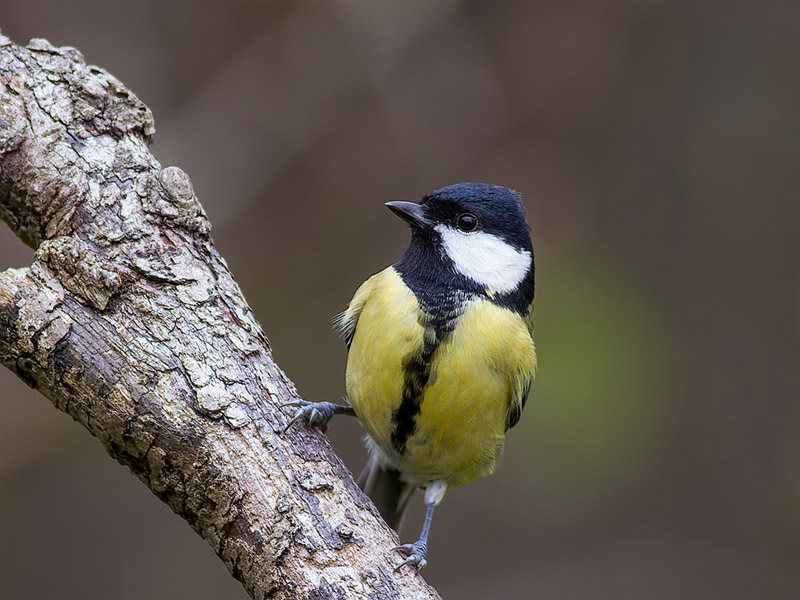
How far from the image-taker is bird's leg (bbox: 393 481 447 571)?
2.60 metres

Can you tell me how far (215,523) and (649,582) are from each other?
13.6 ft

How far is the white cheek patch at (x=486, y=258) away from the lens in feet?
10.6

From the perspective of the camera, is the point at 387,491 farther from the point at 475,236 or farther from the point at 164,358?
the point at 164,358

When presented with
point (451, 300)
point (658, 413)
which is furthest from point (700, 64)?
point (451, 300)

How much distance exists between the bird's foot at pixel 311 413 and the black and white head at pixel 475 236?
68 cm

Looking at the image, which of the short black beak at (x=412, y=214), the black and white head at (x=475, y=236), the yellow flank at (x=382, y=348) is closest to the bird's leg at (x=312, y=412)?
the yellow flank at (x=382, y=348)

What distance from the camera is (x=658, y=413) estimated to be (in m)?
5.12

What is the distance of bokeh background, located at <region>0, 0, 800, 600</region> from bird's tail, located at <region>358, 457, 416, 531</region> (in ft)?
4.95

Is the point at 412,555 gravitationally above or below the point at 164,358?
below

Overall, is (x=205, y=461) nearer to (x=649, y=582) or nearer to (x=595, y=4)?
(x=649, y=582)

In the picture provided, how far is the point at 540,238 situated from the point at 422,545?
318 cm

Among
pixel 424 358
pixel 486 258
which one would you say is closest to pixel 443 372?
pixel 424 358

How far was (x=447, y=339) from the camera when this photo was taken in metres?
3.03

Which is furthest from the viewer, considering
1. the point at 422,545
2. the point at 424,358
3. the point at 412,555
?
the point at 424,358
